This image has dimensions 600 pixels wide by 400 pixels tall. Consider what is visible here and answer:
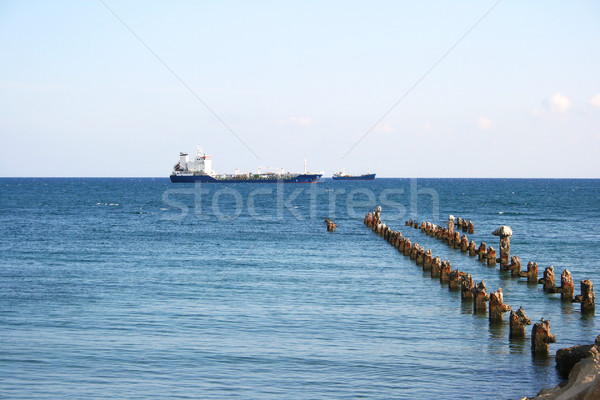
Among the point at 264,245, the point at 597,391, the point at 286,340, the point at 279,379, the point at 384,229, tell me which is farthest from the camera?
the point at 384,229

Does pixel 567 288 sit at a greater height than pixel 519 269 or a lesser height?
lesser

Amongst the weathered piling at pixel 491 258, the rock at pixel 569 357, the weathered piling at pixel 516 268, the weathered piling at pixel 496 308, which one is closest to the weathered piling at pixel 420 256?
the weathered piling at pixel 491 258

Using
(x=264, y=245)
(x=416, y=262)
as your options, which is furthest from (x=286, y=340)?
(x=264, y=245)

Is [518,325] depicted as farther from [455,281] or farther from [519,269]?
[519,269]

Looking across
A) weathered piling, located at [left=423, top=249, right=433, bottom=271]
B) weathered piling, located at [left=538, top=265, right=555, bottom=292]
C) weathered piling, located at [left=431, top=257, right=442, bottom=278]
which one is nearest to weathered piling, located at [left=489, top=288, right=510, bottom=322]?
weathered piling, located at [left=538, top=265, right=555, bottom=292]

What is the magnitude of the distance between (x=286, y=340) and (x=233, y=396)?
457 cm

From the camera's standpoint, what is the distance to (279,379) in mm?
16672

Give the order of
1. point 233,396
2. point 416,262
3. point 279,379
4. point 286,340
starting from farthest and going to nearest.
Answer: point 416,262
point 286,340
point 279,379
point 233,396

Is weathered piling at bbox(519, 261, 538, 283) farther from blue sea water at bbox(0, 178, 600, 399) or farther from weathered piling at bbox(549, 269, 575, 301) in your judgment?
weathered piling at bbox(549, 269, 575, 301)

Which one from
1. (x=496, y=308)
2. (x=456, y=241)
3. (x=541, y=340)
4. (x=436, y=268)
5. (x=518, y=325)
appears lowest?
(x=541, y=340)

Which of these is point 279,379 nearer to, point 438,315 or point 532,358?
point 532,358

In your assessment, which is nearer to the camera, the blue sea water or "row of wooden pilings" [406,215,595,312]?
the blue sea water

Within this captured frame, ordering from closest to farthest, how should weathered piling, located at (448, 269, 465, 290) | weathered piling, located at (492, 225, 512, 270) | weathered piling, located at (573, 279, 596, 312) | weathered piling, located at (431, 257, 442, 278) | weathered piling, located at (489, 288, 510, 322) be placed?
weathered piling, located at (489, 288, 510, 322)
weathered piling, located at (573, 279, 596, 312)
weathered piling, located at (448, 269, 465, 290)
weathered piling, located at (431, 257, 442, 278)
weathered piling, located at (492, 225, 512, 270)

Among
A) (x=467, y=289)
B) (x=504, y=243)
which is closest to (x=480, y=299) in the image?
(x=467, y=289)
